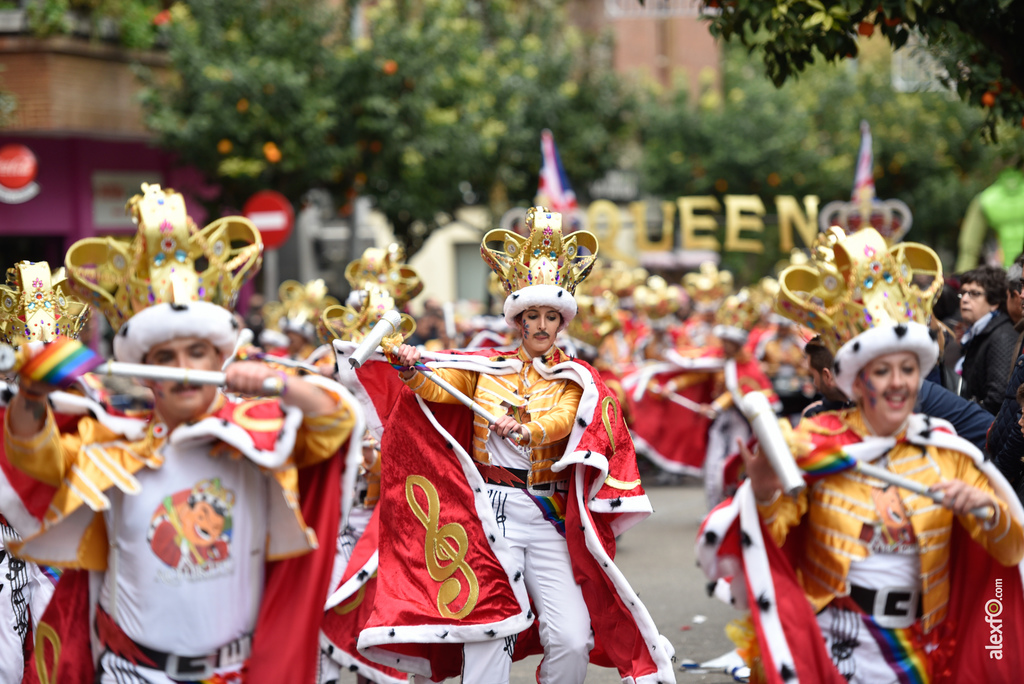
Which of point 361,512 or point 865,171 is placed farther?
point 865,171

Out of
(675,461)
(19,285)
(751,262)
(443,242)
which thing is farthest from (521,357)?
(443,242)

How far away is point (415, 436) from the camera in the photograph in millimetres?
5812

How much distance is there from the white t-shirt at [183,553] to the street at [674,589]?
3419 millimetres

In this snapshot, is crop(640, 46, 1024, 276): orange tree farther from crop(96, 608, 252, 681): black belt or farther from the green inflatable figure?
crop(96, 608, 252, 681): black belt

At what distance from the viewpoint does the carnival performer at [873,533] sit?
3668 mm

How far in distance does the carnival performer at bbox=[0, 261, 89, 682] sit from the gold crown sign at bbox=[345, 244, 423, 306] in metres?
2.34

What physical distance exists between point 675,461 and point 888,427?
995 cm

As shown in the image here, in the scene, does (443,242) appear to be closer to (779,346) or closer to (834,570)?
(779,346)

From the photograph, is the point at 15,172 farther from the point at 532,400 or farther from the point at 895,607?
the point at 895,607

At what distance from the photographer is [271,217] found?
559 inches

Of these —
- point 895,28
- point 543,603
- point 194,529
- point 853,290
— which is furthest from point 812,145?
point 194,529

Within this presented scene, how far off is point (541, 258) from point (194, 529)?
2.56 metres

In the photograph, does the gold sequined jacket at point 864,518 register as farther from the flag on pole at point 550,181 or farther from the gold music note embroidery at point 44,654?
the flag on pole at point 550,181

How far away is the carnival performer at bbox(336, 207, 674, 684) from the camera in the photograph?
5387mm
